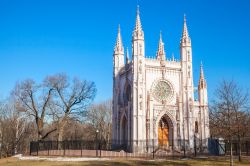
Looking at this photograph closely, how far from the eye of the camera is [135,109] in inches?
1687

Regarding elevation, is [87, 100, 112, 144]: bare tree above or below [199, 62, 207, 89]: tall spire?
below

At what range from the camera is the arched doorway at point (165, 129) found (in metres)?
45.3

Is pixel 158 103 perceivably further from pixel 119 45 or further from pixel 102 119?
pixel 102 119

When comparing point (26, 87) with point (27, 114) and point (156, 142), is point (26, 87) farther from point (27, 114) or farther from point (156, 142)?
point (156, 142)

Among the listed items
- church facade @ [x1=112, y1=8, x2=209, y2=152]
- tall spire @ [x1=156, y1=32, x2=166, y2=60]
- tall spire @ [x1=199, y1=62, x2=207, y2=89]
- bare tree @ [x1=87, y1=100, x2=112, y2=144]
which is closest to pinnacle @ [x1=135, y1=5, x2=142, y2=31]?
church facade @ [x1=112, y1=8, x2=209, y2=152]

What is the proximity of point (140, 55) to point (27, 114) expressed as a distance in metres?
17.3

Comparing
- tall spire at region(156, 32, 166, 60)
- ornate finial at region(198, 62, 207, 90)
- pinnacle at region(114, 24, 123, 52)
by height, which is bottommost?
ornate finial at region(198, 62, 207, 90)

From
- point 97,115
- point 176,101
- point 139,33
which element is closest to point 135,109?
point 176,101

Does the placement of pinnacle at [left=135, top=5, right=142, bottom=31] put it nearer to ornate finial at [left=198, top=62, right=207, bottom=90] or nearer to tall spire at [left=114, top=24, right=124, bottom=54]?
tall spire at [left=114, top=24, right=124, bottom=54]

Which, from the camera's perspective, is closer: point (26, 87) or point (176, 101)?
point (26, 87)

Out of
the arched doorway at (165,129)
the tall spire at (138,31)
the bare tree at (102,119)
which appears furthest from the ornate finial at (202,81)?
the bare tree at (102,119)

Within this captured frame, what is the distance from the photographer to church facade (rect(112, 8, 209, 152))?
43094mm

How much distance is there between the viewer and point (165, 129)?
46062mm

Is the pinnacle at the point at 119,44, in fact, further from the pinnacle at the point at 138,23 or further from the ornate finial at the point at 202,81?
the ornate finial at the point at 202,81
